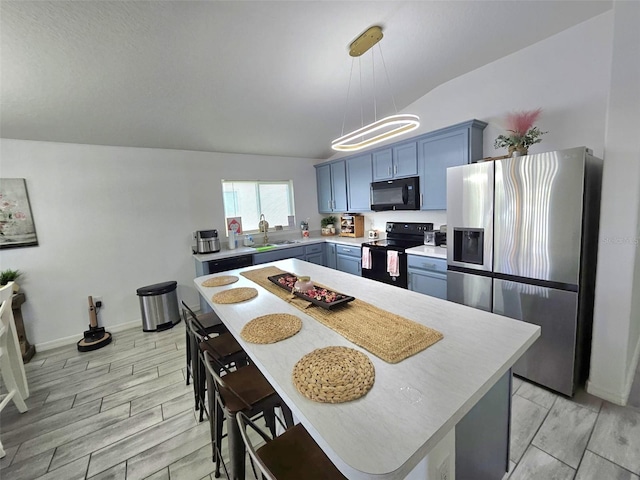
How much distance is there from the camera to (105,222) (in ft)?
10.7

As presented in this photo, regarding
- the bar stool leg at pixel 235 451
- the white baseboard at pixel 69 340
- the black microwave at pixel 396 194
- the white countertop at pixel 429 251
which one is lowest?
the white baseboard at pixel 69 340

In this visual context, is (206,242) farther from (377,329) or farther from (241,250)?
(377,329)

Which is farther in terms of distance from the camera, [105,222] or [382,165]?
[382,165]

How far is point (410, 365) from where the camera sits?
0.99 meters

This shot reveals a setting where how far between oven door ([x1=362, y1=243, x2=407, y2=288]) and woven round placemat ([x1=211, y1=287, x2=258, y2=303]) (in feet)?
6.01

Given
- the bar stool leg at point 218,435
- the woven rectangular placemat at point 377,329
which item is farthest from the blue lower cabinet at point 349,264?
the bar stool leg at point 218,435

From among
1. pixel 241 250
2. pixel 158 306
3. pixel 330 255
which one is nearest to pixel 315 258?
pixel 330 255

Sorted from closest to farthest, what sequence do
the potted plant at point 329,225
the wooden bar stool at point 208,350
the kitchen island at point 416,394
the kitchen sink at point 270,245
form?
the kitchen island at point 416,394 < the wooden bar stool at point 208,350 < the kitchen sink at point 270,245 < the potted plant at point 329,225

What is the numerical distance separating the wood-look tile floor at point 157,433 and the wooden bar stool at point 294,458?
0.91m

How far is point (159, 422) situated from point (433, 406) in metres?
2.03

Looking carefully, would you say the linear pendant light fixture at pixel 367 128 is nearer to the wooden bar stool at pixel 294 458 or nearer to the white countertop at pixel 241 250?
the wooden bar stool at pixel 294 458

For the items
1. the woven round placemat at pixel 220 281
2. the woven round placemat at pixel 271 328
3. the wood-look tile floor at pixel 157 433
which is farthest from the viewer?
the woven round placemat at pixel 220 281

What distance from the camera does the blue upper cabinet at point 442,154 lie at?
276 centimetres

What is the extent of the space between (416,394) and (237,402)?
0.86 metres
